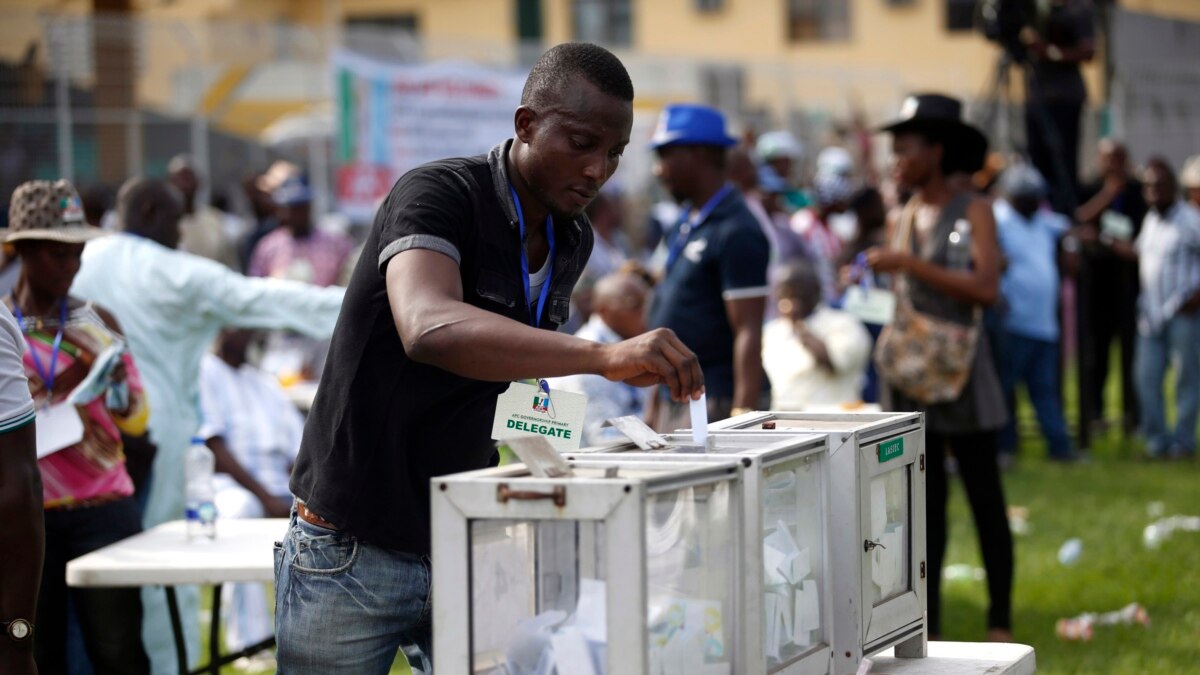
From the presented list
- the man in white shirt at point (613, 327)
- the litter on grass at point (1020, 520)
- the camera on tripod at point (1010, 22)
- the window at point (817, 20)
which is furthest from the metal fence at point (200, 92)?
the window at point (817, 20)

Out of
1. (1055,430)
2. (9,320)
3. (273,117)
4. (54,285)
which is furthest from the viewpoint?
(273,117)

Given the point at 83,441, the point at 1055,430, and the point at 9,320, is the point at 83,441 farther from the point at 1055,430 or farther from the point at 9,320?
the point at 1055,430

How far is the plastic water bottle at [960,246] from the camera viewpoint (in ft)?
18.6

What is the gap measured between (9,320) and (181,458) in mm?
2687

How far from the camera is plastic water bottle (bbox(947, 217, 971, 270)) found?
566cm

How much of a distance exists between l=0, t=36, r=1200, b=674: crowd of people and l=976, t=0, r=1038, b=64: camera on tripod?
123 cm

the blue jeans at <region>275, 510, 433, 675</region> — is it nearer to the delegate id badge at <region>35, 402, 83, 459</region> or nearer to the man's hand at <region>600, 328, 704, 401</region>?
the man's hand at <region>600, 328, 704, 401</region>

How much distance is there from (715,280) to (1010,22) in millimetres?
5028

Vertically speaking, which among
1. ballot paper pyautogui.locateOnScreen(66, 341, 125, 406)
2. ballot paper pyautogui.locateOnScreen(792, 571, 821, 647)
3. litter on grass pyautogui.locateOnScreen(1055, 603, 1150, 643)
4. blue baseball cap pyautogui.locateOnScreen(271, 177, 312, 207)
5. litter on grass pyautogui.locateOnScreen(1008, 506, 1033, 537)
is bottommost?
litter on grass pyautogui.locateOnScreen(1008, 506, 1033, 537)

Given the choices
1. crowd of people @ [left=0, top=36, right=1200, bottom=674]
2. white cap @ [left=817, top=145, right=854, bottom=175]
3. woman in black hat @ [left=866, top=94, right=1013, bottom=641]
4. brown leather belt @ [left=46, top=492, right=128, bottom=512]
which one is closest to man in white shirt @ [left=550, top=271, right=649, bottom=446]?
crowd of people @ [left=0, top=36, right=1200, bottom=674]

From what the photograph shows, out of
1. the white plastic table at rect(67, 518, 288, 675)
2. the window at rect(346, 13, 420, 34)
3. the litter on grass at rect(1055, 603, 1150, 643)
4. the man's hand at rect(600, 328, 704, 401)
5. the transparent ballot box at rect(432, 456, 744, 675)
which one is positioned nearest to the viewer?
the transparent ballot box at rect(432, 456, 744, 675)

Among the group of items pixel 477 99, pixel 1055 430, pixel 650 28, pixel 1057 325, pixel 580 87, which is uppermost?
pixel 650 28

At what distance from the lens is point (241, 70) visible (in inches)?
576

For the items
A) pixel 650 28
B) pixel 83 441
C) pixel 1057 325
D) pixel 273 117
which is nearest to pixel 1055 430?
pixel 1057 325
